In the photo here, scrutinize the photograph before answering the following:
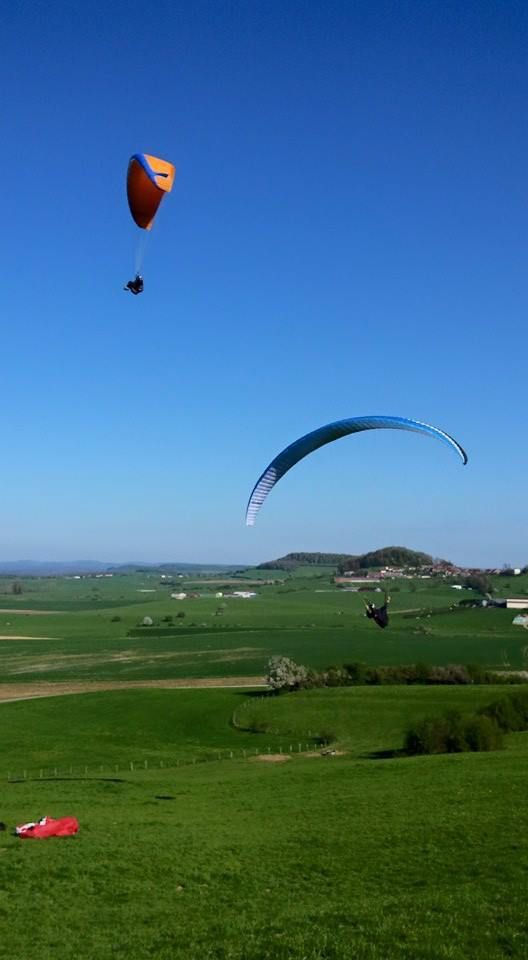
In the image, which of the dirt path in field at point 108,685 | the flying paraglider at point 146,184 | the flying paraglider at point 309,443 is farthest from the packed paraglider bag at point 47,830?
the dirt path in field at point 108,685

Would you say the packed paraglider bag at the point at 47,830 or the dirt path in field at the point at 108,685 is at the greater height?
the packed paraglider bag at the point at 47,830

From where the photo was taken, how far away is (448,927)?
1463 cm

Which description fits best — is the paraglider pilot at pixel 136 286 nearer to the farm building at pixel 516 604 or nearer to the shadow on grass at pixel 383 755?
the shadow on grass at pixel 383 755

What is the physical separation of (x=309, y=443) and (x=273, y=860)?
1269cm

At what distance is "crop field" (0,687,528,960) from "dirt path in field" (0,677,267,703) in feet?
86.6

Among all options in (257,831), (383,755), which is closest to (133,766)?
(383,755)

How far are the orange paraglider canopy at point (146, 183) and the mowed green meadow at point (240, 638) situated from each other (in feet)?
202

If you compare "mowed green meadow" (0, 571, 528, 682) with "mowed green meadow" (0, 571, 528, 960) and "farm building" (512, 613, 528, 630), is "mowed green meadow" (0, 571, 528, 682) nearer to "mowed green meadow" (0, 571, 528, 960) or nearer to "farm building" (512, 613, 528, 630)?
"farm building" (512, 613, 528, 630)

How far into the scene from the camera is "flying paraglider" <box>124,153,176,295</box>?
24.1 meters

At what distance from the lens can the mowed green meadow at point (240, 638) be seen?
85812mm

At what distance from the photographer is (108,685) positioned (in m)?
74.9

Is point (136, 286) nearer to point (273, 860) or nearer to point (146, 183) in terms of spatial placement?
point (146, 183)

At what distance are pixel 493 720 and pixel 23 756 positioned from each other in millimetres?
26332

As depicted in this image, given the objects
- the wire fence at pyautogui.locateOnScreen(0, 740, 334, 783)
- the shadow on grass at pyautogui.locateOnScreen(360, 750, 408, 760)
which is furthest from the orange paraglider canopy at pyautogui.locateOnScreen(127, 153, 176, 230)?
the shadow on grass at pyautogui.locateOnScreen(360, 750, 408, 760)
